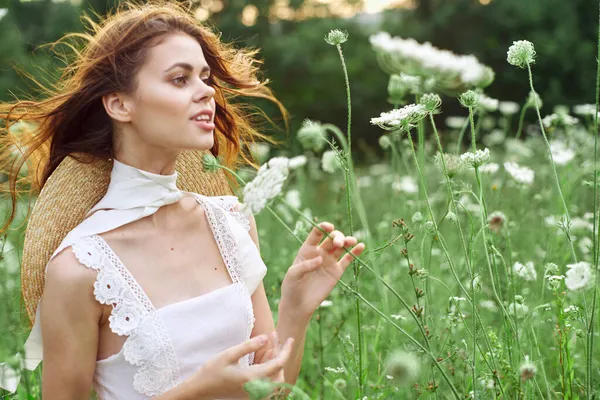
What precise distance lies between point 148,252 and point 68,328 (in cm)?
24

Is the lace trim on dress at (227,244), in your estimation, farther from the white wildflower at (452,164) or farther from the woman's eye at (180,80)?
the white wildflower at (452,164)

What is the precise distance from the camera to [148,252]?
1703 millimetres

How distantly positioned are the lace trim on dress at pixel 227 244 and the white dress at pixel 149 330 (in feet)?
0.20

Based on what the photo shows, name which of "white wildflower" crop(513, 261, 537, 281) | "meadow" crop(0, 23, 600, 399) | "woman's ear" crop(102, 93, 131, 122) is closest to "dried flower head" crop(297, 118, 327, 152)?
"meadow" crop(0, 23, 600, 399)

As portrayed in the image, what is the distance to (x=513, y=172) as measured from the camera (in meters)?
2.42

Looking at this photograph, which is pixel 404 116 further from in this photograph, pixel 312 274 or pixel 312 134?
pixel 312 274

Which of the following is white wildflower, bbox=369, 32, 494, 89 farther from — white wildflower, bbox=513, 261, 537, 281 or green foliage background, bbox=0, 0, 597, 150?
green foliage background, bbox=0, 0, 597, 150

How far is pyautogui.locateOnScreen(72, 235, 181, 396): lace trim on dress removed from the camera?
5.24ft

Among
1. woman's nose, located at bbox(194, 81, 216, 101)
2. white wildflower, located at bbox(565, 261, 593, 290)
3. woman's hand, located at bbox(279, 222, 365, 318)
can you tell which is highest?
woman's nose, located at bbox(194, 81, 216, 101)

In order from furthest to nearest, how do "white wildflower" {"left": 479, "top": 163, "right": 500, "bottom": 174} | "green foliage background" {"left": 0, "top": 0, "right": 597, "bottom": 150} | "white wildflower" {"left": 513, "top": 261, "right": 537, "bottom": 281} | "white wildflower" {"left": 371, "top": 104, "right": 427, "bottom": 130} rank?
"green foliage background" {"left": 0, "top": 0, "right": 597, "bottom": 150}
"white wildflower" {"left": 479, "top": 163, "right": 500, "bottom": 174}
"white wildflower" {"left": 513, "top": 261, "right": 537, "bottom": 281}
"white wildflower" {"left": 371, "top": 104, "right": 427, "bottom": 130}

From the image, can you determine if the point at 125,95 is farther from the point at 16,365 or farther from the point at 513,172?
the point at 513,172

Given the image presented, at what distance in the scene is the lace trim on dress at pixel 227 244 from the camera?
1818 mm

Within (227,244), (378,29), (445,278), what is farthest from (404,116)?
(378,29)

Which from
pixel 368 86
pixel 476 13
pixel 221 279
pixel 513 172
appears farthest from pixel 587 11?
pixel 221 279
